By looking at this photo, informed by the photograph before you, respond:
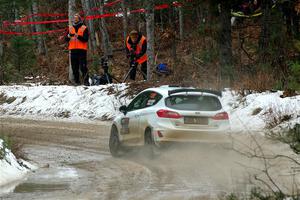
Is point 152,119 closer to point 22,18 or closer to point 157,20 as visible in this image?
point 157,20

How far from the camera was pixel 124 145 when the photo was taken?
14.2 metres

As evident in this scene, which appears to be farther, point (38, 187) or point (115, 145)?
point (115, 145)

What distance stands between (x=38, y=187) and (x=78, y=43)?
568 inches

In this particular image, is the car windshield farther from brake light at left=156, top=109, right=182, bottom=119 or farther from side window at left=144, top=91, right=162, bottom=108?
side window at left=144, top=91, right=162, bottom=108

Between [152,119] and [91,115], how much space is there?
30.8 feet

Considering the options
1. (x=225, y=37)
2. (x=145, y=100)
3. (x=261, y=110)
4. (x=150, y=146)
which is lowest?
(x=261, y=110)

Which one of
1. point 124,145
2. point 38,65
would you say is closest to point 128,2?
point 38,65

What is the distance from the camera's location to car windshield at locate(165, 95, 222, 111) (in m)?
13.0

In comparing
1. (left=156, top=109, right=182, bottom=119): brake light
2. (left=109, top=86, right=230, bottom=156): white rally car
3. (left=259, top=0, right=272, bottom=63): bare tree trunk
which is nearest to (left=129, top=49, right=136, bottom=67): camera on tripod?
(left=259, top=0, right=272, bottom=63): bare tree trunk

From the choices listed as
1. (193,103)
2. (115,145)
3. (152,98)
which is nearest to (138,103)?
(152,98)

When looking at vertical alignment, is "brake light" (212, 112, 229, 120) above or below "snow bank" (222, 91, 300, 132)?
above

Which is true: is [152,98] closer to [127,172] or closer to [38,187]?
[127,172]

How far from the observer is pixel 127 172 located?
38.1 feet

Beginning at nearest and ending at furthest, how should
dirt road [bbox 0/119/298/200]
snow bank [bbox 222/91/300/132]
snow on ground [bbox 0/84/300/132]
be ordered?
dirt road [bbox 0/119/298/200]
snow bank [bbox 222/91/300/132]
snow on ground [bbox 0/84/300/132]
